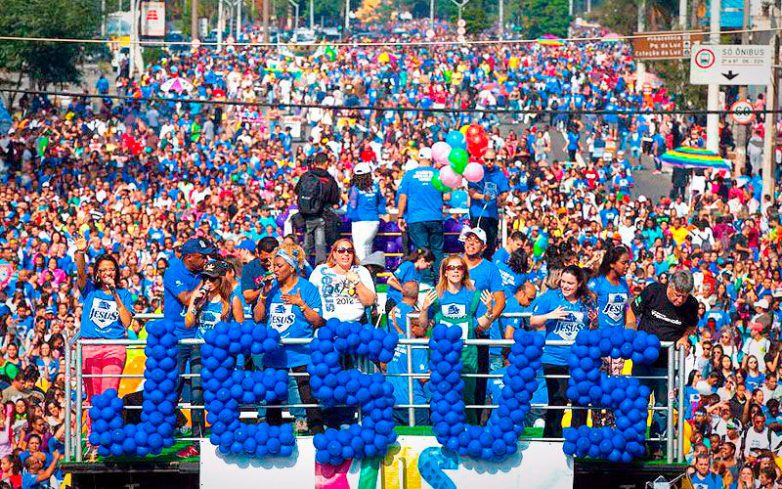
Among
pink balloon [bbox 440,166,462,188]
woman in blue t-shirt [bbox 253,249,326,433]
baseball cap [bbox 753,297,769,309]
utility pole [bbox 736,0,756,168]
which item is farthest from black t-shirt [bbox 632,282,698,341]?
utility pole [bbox 736,0,756,168]

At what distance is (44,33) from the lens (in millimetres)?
51531

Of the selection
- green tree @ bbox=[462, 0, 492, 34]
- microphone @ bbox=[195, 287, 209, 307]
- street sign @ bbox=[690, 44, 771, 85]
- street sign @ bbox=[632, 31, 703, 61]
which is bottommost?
microphone @ bbox=[195, 287, 209, 307]

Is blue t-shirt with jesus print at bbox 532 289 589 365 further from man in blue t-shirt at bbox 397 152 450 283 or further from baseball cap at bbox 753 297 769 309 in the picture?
baseball cap at bbox 753 297 769 309

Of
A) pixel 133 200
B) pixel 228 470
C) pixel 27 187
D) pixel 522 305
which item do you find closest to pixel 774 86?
pixel 133 200

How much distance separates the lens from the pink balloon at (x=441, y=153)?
19.7 meters

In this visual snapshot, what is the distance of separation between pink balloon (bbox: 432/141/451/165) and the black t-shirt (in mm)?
6115

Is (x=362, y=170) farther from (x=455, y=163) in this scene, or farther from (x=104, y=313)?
(x=104, y=313)

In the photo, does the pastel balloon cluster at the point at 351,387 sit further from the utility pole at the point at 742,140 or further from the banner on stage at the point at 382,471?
the utility pole at the point at 742,140

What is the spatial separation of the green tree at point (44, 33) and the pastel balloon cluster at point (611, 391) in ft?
132

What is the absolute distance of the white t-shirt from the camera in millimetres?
13711

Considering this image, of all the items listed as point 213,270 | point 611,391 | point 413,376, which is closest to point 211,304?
point 213,270

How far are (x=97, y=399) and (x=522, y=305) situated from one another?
3.82 metres

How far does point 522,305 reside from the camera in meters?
15.0

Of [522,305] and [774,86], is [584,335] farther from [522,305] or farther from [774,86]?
[774,86]
